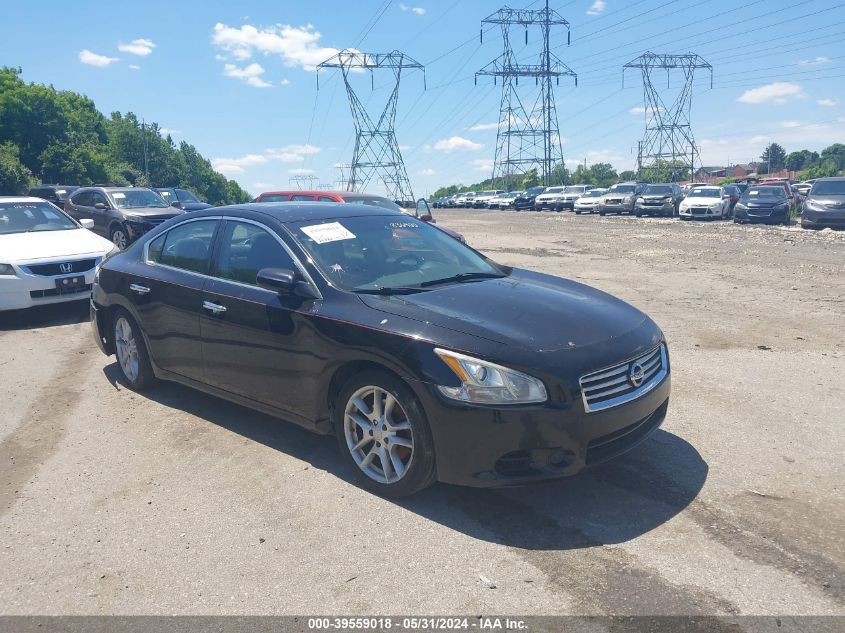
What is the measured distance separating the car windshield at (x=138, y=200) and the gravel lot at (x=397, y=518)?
12722 millimetres

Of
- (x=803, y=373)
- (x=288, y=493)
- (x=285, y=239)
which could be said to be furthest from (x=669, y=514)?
(x=803, y=373)

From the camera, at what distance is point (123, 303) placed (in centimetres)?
600

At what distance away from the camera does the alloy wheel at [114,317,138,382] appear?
6.06 meters

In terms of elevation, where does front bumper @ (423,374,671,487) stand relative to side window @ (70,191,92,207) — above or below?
below

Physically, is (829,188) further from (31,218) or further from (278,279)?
(278,279)

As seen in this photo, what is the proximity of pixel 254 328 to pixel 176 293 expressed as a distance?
1.02m

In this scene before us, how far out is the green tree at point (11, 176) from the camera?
153ft

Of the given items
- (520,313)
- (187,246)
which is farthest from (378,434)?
(187,246)

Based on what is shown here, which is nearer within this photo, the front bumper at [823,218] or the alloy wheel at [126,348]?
the alloy wheel at [126,348]

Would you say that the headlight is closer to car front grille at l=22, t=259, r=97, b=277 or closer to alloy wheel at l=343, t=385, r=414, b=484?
alloy wheel at l=343, t=385, r=414, b=484

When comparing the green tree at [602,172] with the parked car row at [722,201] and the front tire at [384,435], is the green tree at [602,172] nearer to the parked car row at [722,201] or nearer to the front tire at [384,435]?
the parked car row at [722,201]

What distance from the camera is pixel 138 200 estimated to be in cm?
1866

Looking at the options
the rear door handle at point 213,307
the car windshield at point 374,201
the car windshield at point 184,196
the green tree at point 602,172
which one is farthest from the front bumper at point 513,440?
the green tree at point 602,172

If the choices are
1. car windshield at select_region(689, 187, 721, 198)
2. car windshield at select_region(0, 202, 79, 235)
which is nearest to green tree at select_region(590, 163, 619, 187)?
car windshield at select_region(689, 187, 721, 198)
